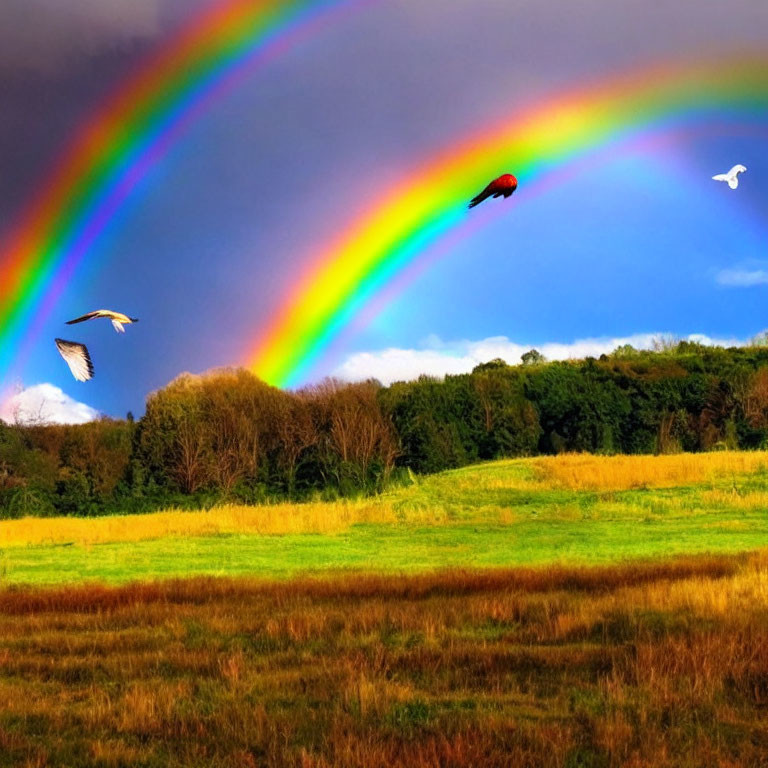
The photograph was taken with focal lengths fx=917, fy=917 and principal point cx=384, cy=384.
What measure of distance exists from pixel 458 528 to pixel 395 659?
23.9 metres

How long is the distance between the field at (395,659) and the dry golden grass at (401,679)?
0.03 meters

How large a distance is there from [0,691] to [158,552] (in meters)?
19.0

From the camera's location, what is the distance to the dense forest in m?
57.0

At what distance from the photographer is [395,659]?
948 centimetres

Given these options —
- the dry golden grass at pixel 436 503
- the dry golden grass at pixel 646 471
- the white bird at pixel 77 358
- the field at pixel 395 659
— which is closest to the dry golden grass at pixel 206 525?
the dry golden grass at pixel 436 503

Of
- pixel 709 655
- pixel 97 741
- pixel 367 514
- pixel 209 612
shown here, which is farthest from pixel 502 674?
pixel 367 514

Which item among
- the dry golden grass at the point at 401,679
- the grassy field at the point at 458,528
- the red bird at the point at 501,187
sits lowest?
the dry golden grass at the point at 401,679

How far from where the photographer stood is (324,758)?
19.8ft

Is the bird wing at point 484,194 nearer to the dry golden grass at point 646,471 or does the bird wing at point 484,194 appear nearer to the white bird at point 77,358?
the white bird at point 77,358

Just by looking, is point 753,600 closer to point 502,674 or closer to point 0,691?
point 502,674

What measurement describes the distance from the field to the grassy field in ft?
1.14


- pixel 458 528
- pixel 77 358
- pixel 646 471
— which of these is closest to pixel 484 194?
pixel 77 358

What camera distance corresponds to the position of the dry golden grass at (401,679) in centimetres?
637

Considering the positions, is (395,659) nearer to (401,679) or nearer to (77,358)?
(401,679)
